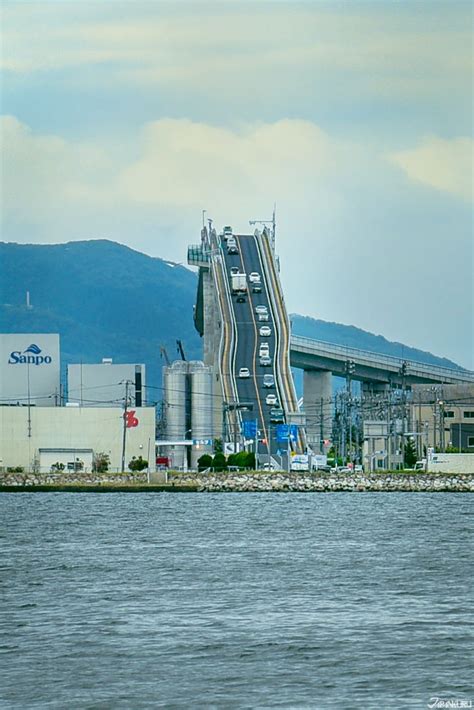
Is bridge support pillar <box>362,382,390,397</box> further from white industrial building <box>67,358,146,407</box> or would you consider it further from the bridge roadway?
white industrial building <box>67,358,146,407</box>

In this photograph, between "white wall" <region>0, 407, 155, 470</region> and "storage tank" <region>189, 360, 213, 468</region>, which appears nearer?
"white wall" <region>0, 407, 155, 470</region>

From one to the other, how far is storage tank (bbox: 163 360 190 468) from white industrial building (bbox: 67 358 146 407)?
16.7ft

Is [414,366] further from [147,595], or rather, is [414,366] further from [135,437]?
[147,595]

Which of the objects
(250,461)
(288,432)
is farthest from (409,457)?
(250,461)

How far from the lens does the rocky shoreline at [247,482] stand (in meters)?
76.1

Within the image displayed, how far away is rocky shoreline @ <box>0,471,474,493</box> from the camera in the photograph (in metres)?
76.1

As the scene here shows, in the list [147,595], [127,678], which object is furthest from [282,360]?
[127,678]

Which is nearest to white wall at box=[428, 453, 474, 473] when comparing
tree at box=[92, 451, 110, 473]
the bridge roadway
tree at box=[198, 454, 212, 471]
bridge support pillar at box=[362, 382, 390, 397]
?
tree at box=[198, 454, 212, 471]

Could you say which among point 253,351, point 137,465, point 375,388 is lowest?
point 137,465

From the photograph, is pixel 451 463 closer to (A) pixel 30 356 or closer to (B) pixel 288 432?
(B) pixel 288 432

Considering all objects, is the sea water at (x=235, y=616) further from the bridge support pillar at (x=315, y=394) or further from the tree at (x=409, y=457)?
the bridge support pillar at (x=315, y=394)

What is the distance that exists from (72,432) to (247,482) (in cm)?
1331

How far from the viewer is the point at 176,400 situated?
10644 cm

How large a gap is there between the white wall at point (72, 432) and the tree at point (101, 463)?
37.3 inches
